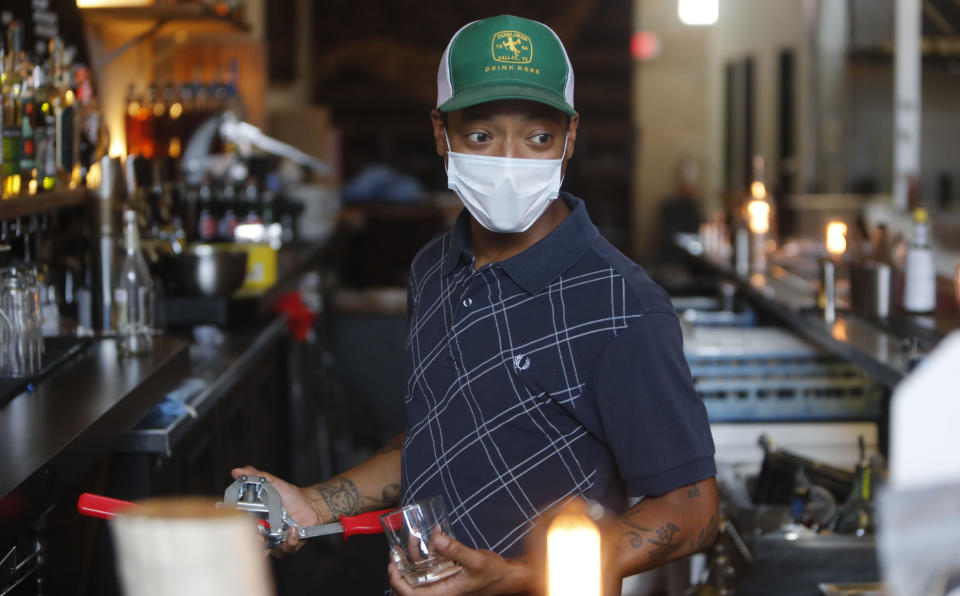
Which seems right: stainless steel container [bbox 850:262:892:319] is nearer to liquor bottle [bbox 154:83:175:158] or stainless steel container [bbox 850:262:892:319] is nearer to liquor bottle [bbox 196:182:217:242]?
liquor bottle [bbox 196:182:217:242]

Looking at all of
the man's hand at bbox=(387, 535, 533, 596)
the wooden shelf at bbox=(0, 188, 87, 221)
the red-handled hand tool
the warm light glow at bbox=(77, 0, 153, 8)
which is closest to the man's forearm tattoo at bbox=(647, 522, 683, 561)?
the man's hand at bbox=(387, 535, 533, 596)

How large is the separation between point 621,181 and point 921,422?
10.2m

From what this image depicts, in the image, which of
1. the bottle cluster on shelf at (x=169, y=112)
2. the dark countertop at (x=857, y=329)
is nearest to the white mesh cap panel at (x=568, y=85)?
the dark countertop at (x=857, y=329)

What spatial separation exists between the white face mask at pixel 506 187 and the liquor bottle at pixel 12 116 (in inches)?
48.8

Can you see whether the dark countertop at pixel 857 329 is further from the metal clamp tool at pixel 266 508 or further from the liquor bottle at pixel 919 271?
the metal clamp tool at pixel 266 508

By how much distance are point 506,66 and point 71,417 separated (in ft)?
3.38

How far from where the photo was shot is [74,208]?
10.8 feet

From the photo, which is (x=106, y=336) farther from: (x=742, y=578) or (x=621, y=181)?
(x=621, y=181)

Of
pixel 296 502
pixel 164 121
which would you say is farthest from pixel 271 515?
pixel 164 121

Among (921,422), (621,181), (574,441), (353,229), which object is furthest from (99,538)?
(621,181)

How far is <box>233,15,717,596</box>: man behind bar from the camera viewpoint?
1.49 metres

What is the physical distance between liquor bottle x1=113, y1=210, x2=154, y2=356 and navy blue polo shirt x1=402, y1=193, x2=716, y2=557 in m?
1.25

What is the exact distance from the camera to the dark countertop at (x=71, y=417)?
64.3 inches

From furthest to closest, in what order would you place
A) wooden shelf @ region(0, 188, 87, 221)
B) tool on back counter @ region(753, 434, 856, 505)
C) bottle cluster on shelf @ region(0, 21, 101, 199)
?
1. tool on back counter @ region(753, 434, 856, 505)
2. bottle cluster on shelf @ region(0, 21, 101, 199)
3. wooden shelf @ region(0, 188, 87, 221)
